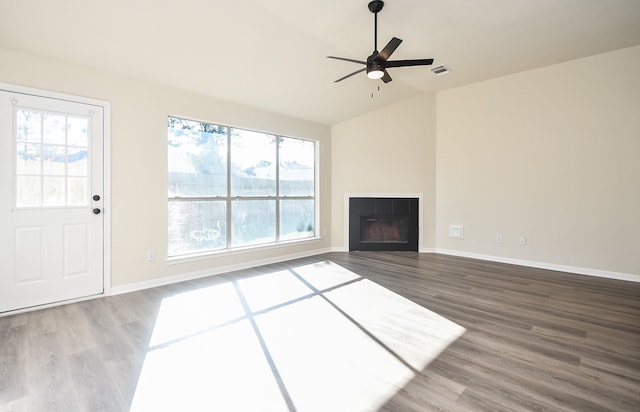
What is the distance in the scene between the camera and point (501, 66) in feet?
14.6

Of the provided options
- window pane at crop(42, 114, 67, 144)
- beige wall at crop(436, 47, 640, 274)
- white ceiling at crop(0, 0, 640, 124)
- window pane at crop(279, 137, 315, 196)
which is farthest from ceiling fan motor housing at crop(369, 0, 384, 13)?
window pane at crop(42, 114, 67, 144)

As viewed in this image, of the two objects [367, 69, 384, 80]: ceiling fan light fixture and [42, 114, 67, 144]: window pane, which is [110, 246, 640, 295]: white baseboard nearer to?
[42, 114, 67, 144]: window pane

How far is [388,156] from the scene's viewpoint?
5777 millimetres

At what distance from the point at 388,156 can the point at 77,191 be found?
15.6 ft

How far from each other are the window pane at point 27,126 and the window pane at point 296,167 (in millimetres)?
3116

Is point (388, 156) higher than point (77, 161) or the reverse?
higher

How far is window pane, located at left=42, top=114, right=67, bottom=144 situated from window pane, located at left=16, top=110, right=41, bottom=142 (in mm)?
45

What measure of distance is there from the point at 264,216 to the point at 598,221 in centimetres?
483

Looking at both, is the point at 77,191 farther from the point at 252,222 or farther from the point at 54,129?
the point at 252,222

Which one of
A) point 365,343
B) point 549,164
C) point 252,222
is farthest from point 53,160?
point 549,164

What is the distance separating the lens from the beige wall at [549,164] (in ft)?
12.9

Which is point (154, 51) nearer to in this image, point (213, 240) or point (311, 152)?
point (213, 240)

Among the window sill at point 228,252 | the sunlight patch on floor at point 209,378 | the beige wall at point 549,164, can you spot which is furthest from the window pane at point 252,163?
the beige wall at point 549,164

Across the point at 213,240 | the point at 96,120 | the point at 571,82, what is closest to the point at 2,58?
the point at 96,120
